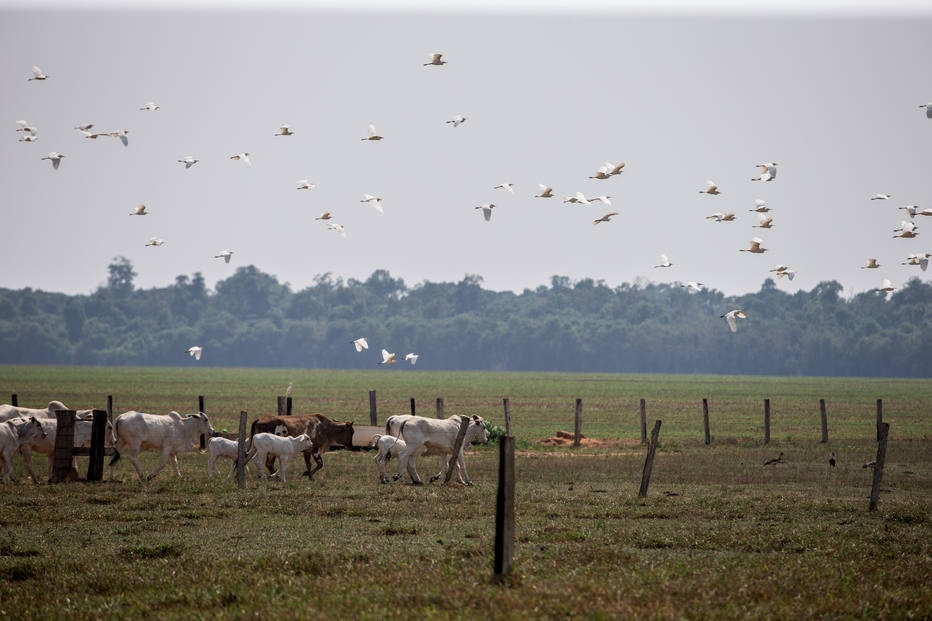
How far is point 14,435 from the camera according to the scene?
24875mm

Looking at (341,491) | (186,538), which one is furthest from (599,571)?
(341,491)

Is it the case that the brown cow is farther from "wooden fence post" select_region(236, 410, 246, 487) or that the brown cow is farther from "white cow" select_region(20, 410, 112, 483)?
"wooden fence post" select_region(236, 410, 246, 487)

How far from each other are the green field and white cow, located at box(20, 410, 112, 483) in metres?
1.30

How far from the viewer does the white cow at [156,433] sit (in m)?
27.2

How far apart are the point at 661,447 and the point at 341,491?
17.7 metres

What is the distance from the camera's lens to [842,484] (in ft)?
88.9

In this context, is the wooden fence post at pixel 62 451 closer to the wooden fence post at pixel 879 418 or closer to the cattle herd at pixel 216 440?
the cattle herd at pixel 216 440

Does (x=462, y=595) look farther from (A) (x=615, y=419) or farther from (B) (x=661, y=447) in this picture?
(A) (x=615, y=419)

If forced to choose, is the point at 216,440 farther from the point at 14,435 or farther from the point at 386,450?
the point at 14,435

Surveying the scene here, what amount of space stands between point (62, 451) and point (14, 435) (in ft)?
3.58

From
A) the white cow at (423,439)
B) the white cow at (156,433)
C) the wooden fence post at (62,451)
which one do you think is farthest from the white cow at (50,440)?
the white cow at (423,439)

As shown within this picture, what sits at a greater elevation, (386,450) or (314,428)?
(314,428)

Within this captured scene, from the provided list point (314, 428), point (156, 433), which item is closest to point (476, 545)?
point (156, 433)

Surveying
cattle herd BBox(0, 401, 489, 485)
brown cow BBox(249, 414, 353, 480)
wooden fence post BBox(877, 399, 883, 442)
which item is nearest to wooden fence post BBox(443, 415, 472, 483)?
cattle herd BBox(0, 401, 489, 485)
